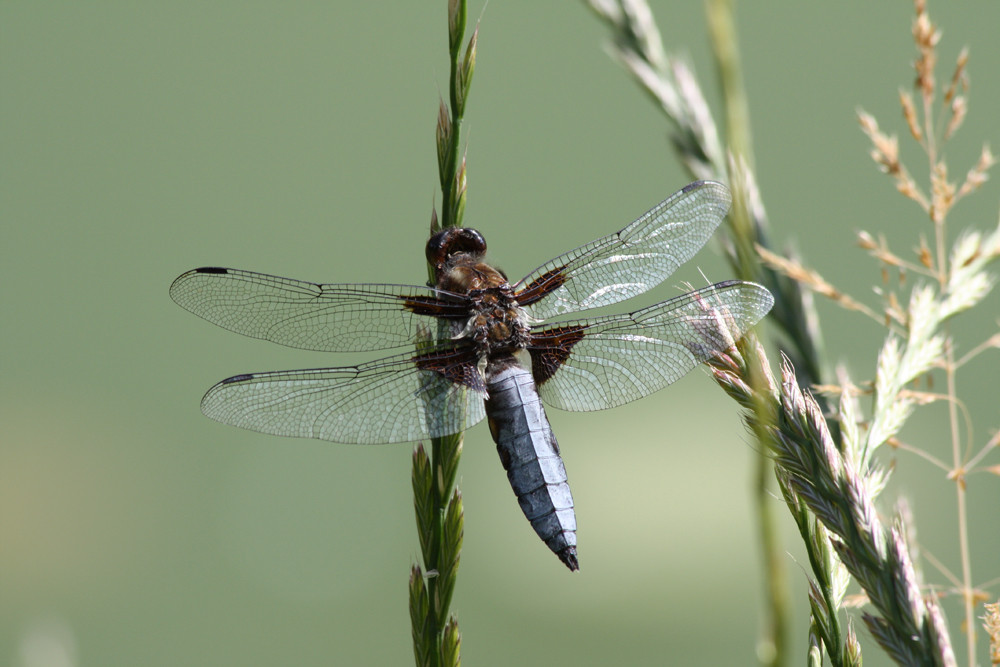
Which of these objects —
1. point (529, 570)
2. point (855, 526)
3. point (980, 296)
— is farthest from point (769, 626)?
point (529, 570)

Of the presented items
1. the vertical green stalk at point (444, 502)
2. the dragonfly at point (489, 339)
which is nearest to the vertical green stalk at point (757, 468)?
the vertical green stalk at point (444, 502)

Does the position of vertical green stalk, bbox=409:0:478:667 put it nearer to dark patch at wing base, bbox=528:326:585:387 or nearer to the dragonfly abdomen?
the dragonfly abdomen

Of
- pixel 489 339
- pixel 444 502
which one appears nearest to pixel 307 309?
pixel 489 339

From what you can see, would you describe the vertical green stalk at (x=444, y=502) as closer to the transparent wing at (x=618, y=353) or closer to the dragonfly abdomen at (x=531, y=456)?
the dragonfly abdomen at (x=531, y=456)

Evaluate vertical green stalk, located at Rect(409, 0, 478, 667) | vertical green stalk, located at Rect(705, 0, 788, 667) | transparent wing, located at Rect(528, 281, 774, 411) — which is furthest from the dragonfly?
vertical green stalk, located at Rect(705, 0, 788, 667)

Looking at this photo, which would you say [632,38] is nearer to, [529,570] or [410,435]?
[410,435]

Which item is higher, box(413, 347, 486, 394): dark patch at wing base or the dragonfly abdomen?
box(413, 347, 486, 394): dark patch at wing base
